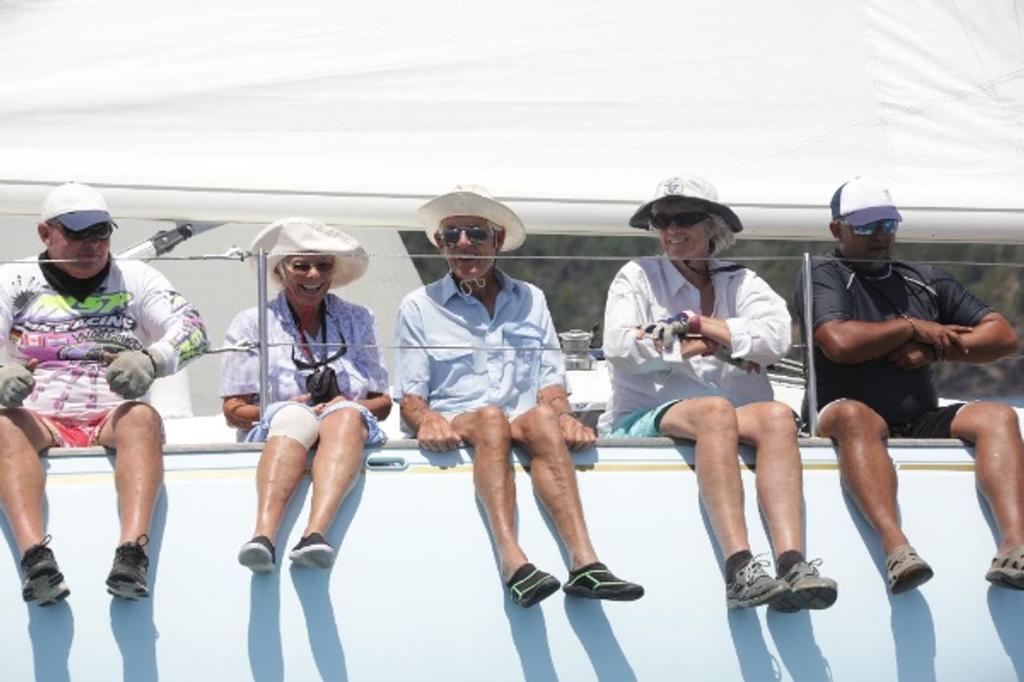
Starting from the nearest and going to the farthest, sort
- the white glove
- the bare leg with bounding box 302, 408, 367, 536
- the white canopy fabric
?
the bare leg with bounding box 302, 408, 367, 536
the white glove
the white canopy fabric

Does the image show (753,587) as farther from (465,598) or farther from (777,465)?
(465,598)

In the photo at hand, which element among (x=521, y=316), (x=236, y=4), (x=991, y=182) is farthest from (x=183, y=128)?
(x=991, y=182)

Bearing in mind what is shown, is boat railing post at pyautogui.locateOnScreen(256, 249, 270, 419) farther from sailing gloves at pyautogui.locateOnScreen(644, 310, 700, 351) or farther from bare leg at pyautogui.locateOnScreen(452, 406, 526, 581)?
sailing gloves at pyautogui.locateOnScreen(644, 310, 700, 351)

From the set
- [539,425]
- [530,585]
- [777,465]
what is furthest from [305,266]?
[777,465]

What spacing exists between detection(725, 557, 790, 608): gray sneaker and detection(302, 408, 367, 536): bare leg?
84cm

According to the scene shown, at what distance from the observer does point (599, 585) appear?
14.0 feet

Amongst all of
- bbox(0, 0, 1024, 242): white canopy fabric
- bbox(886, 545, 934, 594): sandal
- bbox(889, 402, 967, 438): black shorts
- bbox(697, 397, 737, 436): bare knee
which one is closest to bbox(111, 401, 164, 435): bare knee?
bbox(0, 0, 1024, 242): white canopy fabric

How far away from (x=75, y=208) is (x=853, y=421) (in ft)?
5.87

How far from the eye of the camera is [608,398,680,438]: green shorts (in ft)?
15.8

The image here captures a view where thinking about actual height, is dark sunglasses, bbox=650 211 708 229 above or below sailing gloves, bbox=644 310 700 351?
above

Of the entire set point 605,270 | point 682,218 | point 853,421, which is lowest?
point 853,421

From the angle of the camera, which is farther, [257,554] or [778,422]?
[778,422]

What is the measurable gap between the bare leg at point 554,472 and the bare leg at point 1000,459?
94cm

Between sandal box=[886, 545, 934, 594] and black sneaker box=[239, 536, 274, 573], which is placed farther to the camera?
sandal box=[886, 545, 934, 594]
